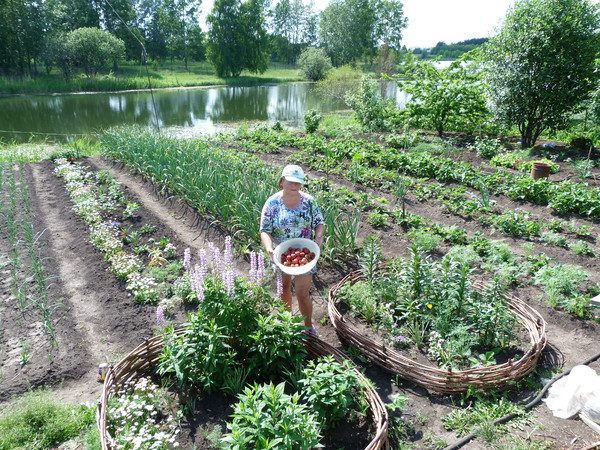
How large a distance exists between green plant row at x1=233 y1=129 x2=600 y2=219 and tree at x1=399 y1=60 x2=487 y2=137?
322 centimetres

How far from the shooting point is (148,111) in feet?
66.2

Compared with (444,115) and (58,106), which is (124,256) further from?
(58,106)

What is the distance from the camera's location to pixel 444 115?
11.2m

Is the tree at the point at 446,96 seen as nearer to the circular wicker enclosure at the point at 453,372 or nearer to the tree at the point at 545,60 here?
the tree at the point at 545,60

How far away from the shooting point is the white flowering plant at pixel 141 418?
2162 millimetres

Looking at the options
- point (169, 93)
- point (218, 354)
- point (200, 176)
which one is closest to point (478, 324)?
point (218, 354)

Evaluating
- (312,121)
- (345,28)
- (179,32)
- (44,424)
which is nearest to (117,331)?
(44,424)

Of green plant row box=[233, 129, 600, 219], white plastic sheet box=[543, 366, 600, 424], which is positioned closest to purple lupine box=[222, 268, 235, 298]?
white plastic sheet box=[543, 366, 600, 424]

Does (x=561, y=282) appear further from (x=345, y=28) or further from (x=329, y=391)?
(x=345, y=28)

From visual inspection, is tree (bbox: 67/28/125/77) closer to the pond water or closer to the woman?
the pond water

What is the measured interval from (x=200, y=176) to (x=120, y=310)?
247 centimetres

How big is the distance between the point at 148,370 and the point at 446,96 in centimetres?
1085

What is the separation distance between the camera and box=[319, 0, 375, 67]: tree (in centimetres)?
4877

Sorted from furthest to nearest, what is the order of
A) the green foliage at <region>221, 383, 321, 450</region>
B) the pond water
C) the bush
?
the bush < the pond water < the green foliage at <region>221, 383, 321, 450</region>
